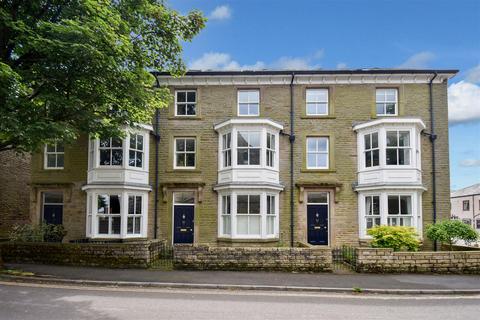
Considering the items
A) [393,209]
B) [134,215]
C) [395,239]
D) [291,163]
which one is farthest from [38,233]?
[393,209]

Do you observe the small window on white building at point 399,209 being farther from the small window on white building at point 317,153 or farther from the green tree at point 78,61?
the green tree at point 78,61

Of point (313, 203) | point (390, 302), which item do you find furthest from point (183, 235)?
point (390, 302)

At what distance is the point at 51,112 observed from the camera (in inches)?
489

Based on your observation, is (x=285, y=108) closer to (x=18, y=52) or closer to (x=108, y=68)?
(x=108, y=68)

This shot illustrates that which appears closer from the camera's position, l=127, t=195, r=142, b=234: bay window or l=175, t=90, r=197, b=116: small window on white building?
l=127, t=195, r=142, b=234: bay window

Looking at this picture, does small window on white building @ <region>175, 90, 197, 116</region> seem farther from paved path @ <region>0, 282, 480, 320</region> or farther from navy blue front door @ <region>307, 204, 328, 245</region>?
paved path @ <region>0, 282, 480, 320</region>

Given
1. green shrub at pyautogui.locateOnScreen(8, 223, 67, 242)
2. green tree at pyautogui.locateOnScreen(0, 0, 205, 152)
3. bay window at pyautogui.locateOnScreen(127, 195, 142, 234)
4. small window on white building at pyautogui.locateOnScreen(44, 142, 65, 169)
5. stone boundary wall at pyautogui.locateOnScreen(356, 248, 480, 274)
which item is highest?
green tree at pyautogui.locateOnScreen(0, 0, 205, 152)

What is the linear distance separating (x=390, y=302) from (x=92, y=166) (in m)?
14.6

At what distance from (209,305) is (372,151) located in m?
12.8

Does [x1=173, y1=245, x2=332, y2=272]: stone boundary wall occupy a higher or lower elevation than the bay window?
lower

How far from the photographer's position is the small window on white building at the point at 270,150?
18562mm

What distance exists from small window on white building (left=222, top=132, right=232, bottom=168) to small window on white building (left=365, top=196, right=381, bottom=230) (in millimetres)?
7095

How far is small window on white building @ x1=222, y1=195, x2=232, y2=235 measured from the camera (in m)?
18.3

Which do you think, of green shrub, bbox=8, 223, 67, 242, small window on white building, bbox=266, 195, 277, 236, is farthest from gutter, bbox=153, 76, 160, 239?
small window on white building, bbox=266, 195, 277, 236
